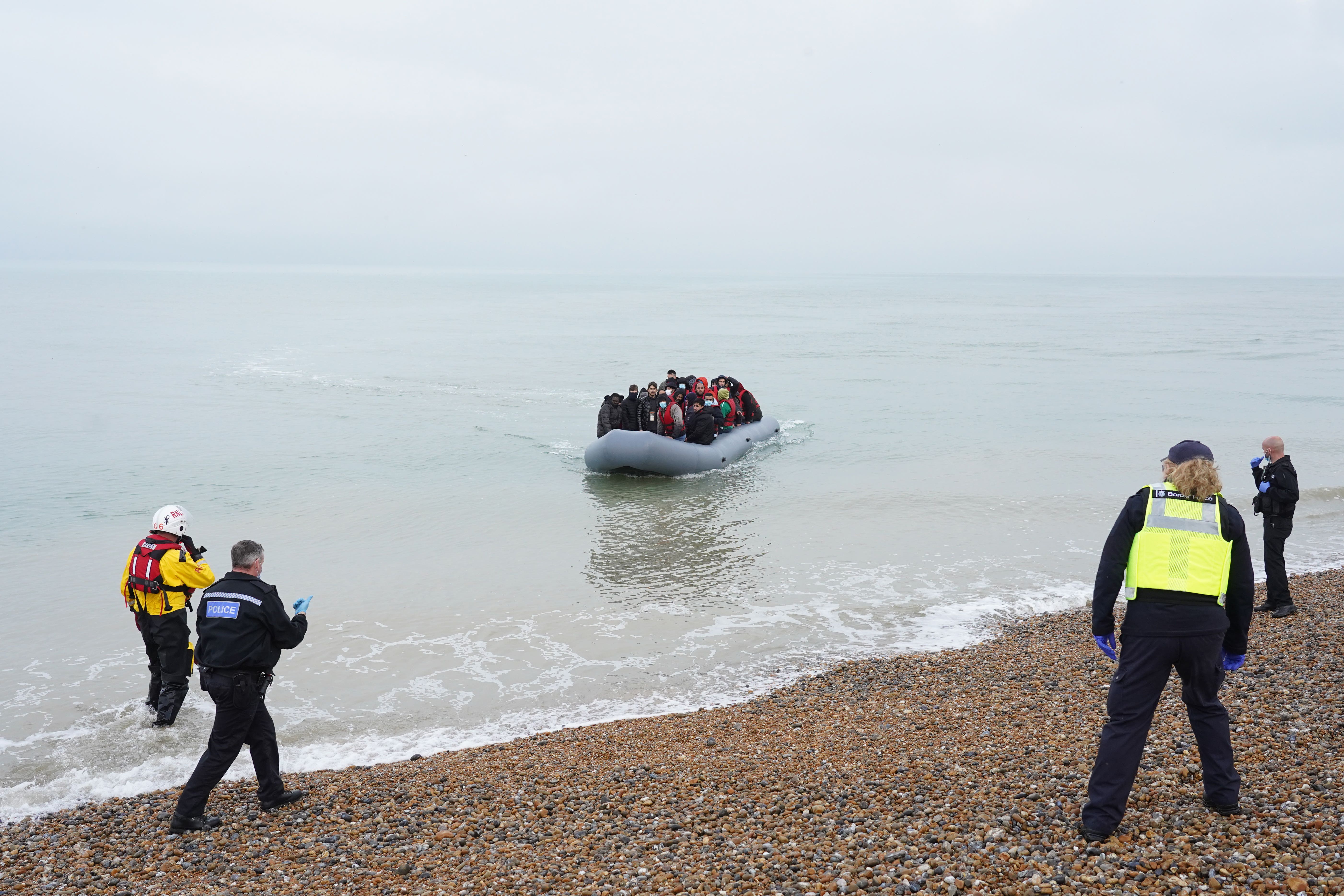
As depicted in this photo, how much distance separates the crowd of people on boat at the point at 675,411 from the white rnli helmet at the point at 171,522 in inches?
353

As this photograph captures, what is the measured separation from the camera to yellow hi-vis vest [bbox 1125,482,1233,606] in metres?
3.26

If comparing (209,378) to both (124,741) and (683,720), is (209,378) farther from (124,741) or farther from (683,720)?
(683,720)

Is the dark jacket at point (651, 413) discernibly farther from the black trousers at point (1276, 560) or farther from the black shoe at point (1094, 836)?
the black shoe at point (1094, 836)

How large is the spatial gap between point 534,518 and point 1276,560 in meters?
8.19

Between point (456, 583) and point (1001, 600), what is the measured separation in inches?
207

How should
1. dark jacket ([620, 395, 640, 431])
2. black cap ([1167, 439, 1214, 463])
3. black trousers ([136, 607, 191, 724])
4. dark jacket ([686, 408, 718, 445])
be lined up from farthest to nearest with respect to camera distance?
dark jacket ([686, 408, 718, 445]) < dark jacket ([620, 395, 640, 431]) < black trousers ([136, 607, 191, 724]) < black cap ([1167, 439, 1214, 463])

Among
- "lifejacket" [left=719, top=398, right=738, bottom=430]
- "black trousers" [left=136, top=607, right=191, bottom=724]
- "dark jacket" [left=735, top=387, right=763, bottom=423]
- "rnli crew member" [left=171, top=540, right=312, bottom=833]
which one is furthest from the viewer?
"dark jacket" [left=735, top=387, right=763, bottom=423]

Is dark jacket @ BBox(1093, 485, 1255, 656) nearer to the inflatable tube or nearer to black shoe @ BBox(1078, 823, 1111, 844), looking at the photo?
black shoe @ BBox(1078, 823, 1111, 844)

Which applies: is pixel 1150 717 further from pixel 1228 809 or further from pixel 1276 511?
pixel 1276 511

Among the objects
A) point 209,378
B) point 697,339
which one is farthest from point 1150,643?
point 697,339

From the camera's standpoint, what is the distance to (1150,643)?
3305mm

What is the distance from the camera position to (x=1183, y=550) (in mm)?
3266

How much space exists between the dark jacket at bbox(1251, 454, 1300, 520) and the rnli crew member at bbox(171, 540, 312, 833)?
661 centimetres

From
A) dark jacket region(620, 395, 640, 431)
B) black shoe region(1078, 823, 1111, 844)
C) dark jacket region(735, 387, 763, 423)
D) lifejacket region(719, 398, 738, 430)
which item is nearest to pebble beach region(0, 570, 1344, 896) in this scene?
black shoe region(1078, 823, 1111, 844)
